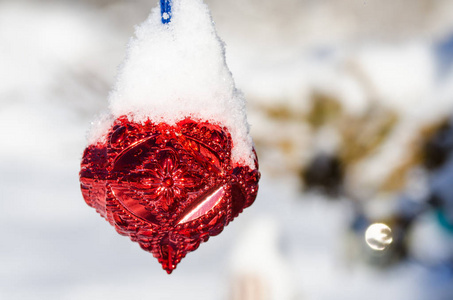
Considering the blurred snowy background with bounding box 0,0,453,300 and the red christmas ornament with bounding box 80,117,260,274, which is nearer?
the red christmas ornament with bounding box 80,117,260,274

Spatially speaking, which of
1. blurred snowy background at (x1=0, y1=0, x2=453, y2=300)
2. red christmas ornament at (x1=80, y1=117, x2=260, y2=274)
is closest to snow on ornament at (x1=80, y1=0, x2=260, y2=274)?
red christmas ornament at (x1=80, y1=117, x2=260, y2=274)

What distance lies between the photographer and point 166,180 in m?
0.36

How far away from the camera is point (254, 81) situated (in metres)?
1.35

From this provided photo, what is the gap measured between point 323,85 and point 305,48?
0.15 metres

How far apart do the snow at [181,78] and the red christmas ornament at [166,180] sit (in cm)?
1

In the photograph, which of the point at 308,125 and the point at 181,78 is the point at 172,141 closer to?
the point at 181,78

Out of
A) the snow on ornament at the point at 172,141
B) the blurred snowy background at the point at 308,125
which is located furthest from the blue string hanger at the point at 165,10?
the blurred snowy background at the point at 308,125

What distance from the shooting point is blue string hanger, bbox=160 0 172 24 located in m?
0.38

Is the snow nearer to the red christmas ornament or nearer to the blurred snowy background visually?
the red christmas ornament

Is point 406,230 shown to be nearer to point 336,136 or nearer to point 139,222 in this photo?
point 336,136

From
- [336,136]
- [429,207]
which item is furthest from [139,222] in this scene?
[429,207]

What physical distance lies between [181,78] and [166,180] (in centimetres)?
→ 8

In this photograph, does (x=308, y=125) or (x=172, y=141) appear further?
(x=308, y=125)

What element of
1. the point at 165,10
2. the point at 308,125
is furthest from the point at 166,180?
the point at 308,125
